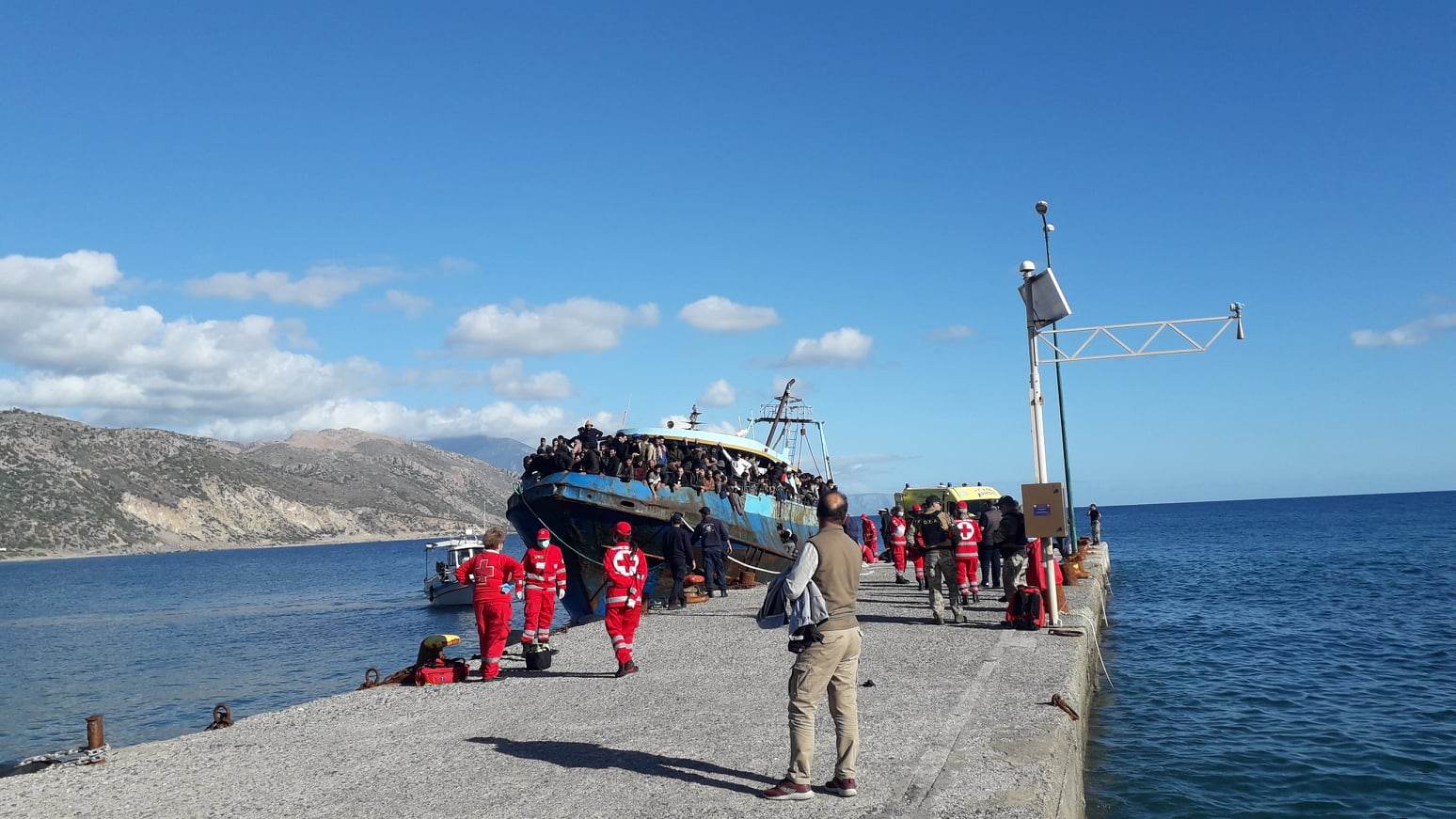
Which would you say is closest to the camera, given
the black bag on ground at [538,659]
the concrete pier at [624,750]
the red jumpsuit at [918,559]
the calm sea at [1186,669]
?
the concrete pier at [624,750]

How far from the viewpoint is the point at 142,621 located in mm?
43812

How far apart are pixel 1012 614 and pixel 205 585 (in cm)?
7127

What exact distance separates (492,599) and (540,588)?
730mm

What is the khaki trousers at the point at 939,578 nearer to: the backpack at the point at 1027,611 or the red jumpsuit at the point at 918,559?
the red jumpsuit at the point at 918,559

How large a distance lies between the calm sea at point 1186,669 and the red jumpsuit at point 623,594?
486cm

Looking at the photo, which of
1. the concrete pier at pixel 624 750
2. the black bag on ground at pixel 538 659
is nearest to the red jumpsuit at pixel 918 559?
the concrete pier at pixel 624 750

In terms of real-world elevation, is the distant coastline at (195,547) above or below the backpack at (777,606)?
below

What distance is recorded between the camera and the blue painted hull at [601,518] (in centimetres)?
2242

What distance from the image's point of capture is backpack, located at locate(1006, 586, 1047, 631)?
1258 centimetres

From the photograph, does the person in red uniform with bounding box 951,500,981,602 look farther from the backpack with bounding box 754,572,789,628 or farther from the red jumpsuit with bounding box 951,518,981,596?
the backpack with bounding box 754,572,789,628

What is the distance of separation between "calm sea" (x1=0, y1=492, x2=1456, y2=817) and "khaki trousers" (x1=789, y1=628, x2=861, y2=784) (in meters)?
3.82

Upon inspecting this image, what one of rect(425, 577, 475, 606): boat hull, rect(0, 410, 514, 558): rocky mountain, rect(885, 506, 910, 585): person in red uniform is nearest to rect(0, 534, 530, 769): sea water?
rect(425, 577, 475, 606): boat hull

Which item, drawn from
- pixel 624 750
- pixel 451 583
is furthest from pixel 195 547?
pixel 624 750

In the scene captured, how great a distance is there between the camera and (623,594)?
10.4 m
